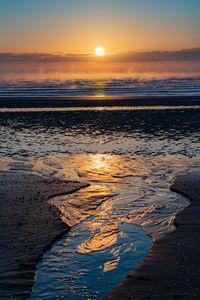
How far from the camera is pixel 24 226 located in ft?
27.0

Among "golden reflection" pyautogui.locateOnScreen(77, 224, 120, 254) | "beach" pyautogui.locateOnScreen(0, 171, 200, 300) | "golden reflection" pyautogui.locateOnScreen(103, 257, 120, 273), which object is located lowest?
"golden reflection" pyautogui.locateOnScreen(103, 257, 120, 273)

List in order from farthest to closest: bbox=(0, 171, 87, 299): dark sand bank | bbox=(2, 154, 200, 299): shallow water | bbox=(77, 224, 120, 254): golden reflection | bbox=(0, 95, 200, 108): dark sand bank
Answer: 1. bbox=(0, 95, 200, 108): dark sand bank
2. bbox=(77, 224, 120, 254): golden reflection
3. bbox=(2, 154, 200, 299): shallow water
4. bbox=(0, 171, 87, 299): dark sand bank

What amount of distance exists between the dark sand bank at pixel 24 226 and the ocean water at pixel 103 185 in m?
0.26

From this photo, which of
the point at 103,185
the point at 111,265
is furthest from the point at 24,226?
the point at 103,185

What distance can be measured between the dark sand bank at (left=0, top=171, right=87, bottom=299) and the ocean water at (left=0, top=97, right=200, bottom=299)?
0.26 meters

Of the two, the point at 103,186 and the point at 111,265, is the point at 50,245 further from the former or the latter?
the point at 103,186

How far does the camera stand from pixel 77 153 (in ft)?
57.0

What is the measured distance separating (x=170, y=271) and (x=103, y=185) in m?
5.85

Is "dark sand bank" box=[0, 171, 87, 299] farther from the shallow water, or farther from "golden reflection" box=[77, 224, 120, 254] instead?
"golden reflection" box=[77, 224, 120, 254]

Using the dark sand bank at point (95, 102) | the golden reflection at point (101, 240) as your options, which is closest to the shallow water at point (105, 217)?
the golden reflection at point (101, 240)

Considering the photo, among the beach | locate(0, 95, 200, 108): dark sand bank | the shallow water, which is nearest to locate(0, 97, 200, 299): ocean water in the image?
the shallow water

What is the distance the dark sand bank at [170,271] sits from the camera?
18.3 feet

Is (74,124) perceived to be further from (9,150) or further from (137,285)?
(137,285)

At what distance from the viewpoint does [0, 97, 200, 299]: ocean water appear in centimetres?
644
